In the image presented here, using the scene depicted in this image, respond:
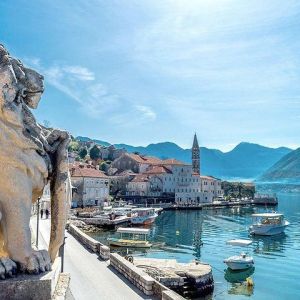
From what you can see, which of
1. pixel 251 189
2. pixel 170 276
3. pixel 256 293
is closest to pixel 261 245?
pixel 256 293

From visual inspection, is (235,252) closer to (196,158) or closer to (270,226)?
(270,226)

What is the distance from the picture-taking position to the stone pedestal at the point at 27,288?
3.42 m

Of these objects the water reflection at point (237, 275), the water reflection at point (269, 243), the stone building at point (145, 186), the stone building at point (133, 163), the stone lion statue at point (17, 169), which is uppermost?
the stone building at point (133, 163)

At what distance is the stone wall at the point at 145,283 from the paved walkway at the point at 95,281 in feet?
0.51

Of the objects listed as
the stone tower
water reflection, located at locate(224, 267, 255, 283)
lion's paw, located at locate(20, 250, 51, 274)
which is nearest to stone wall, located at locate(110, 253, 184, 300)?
lion's paw, located at locate(20, 250, 51, 274)

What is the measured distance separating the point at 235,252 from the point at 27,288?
32.2 m

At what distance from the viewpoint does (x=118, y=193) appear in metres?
96.5

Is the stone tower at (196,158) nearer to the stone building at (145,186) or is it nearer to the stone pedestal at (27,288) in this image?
the stone building at (145,186)

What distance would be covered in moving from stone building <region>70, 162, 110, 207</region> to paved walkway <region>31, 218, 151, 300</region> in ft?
177

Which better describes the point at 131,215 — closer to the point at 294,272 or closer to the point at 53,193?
the point at 294,272

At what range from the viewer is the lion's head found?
A: 371 centimetres

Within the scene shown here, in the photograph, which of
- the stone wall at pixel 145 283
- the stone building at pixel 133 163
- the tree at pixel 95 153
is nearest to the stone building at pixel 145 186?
the stone building at pixel 133 163

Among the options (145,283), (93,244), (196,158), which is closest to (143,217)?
(93,244)

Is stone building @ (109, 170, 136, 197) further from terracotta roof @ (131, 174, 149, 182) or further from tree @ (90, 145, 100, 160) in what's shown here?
tree @ (90, 145, 100, 160)
